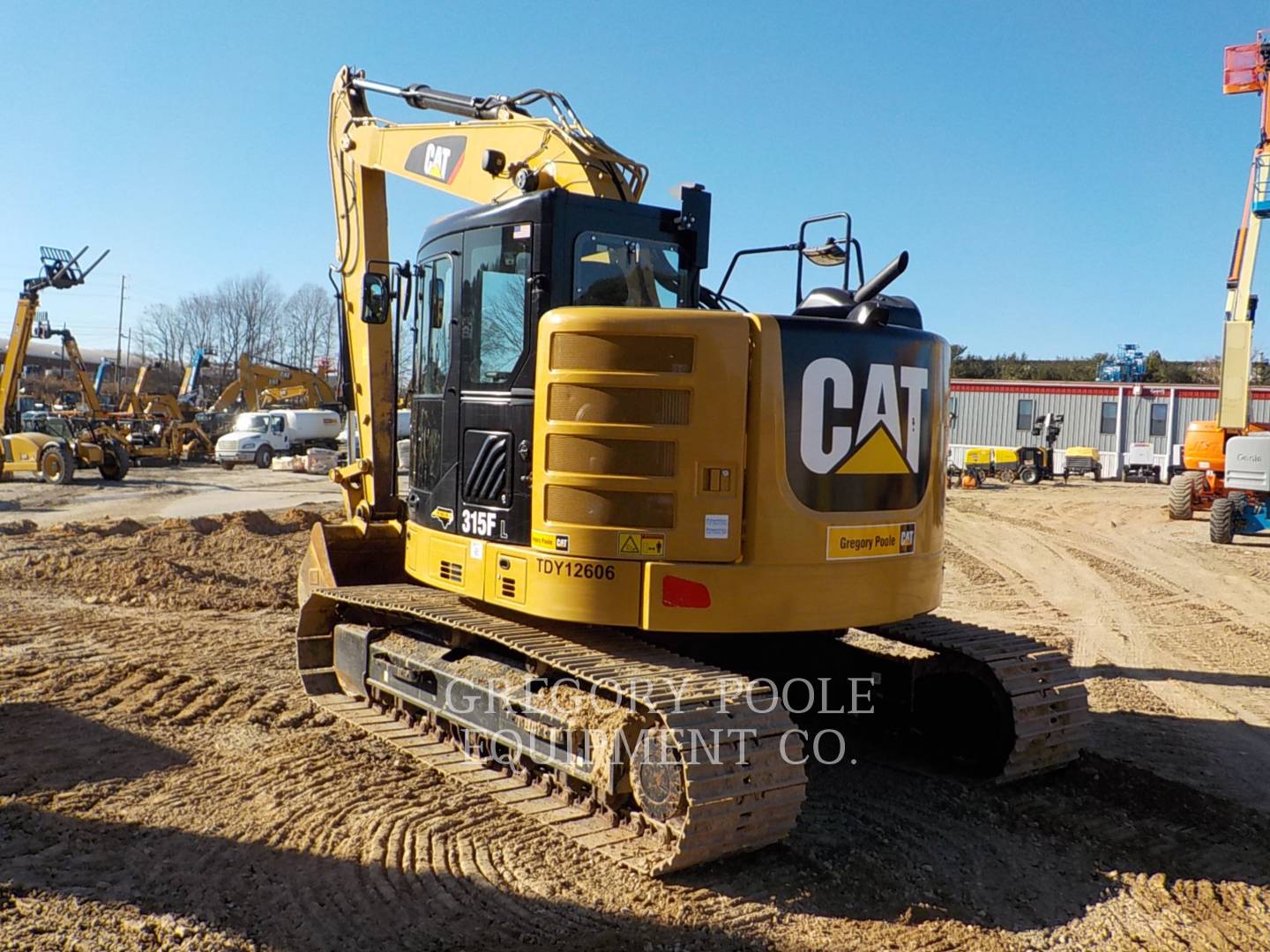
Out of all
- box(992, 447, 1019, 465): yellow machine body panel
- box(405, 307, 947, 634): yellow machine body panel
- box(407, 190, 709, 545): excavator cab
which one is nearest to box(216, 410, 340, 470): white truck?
box(992, 447, 1019, 465): yellow machine body panel

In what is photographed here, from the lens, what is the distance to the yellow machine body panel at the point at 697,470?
490cm

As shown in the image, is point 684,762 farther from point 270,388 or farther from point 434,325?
point 270,388

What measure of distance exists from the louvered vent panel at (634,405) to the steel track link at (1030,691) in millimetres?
1973

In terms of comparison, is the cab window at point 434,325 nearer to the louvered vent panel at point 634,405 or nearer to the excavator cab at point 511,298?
the excavator cab at point 511,298

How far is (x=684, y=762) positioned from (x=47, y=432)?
97.7 ft

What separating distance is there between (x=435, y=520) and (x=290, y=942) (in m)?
2.62

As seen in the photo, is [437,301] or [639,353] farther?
[437,301]

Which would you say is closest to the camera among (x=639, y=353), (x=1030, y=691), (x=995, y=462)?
(x=639, y=353)

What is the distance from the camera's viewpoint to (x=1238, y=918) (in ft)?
14.5

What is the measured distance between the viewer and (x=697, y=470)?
194 inches

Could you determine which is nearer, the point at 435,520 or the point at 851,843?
the point at 851,843

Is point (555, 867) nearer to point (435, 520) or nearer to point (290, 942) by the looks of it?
point (290, 942)

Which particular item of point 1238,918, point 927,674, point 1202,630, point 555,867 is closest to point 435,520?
point 555,867

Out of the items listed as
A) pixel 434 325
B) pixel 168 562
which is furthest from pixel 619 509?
pixel 168 562
